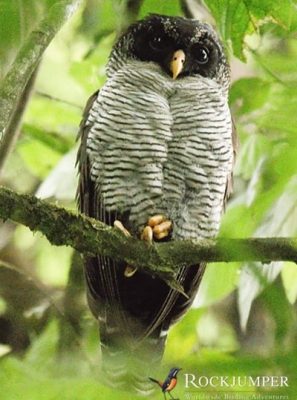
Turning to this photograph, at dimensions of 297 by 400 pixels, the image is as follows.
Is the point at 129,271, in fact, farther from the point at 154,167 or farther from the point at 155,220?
the point at 154,167

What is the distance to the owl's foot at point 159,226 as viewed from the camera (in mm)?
1688

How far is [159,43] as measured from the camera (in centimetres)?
193

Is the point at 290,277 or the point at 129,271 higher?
the point at 290,277

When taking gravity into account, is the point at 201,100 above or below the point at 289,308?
below

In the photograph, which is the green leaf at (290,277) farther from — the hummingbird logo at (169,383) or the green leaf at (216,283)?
the hummingbird logo at (169,383)

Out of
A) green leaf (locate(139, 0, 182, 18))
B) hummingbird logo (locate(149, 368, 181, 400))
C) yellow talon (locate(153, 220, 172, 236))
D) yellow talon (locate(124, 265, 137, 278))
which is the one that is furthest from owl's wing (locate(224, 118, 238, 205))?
hummingbird logo (locate(149, 368, 181, 400))

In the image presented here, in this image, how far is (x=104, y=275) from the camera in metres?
1.81

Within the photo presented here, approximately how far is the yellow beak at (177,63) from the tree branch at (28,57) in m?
0.74

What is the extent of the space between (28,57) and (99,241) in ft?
1.17

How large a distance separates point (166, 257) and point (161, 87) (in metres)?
0.70

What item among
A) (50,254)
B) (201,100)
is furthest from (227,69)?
(50,254)

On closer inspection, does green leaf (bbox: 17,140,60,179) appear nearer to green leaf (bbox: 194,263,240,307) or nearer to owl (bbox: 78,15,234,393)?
owl (bbox: 78,15,234,393)

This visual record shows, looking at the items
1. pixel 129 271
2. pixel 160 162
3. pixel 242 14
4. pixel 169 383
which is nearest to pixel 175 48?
pixel 160 162

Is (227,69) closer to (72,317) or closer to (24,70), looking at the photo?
(72,317)
